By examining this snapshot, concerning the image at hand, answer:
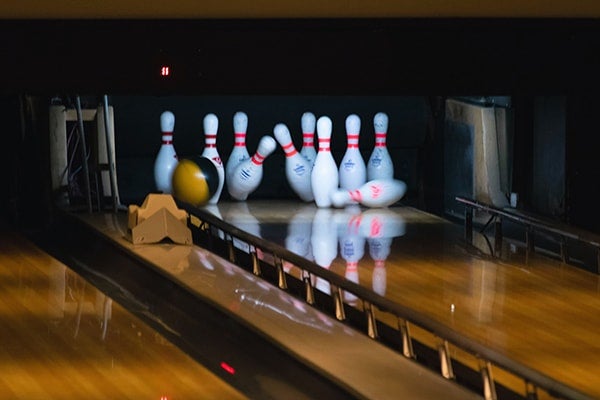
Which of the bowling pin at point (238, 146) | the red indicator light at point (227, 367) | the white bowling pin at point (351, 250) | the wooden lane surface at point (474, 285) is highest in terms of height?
the bowling pin at point (238, 146)

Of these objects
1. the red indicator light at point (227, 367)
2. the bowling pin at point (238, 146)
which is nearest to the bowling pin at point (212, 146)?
the bowling pin at point (238, 146)

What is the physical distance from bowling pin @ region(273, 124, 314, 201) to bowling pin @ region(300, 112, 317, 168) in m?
0.06

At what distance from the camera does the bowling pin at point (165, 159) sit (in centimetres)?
691

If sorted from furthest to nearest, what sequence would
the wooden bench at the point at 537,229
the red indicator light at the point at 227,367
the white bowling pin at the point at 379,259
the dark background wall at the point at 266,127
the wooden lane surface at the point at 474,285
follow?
the dark background wall at the point at 266,127
the wooden bench at the point at 537,229
the white bowling pin at the point at 379,259
the wooden lane surface at the point at 474,285
the red indicator light at the point at 227,367

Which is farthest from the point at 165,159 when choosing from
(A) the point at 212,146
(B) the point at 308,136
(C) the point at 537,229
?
(C) the point at 537,229

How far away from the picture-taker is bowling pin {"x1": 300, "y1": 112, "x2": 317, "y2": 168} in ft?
23.1

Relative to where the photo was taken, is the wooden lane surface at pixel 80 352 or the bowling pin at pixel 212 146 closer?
the wooden lane surface at pixel 80 352

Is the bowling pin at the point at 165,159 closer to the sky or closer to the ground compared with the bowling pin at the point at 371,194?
closer to the sky

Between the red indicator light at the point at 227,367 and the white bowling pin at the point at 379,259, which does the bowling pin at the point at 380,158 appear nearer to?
the white bowling pin at the point at 379,259

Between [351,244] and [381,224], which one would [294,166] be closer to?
[381,224]

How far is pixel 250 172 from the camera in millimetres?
7004

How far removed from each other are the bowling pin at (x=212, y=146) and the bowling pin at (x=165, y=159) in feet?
0.58

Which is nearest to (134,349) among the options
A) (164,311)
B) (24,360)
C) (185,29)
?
(24,360)

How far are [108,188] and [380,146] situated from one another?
1421 millimetres
